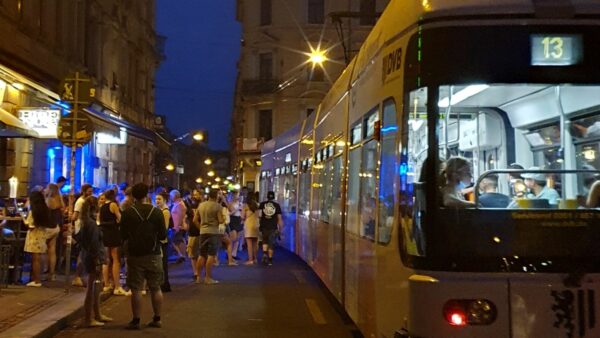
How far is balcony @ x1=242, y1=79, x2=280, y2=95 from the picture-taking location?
172ft

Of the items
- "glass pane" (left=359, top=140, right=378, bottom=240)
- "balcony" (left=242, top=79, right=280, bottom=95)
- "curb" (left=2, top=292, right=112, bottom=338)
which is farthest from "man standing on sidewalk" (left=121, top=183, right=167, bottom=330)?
"balcony" (left=242, top=79, right=280, bottom=95)

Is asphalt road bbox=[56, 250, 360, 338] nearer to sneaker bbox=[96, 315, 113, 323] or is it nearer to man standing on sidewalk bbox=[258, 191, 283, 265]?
sneaker bbox=[96, 315, 113, 323]

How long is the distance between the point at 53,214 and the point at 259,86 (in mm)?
40712

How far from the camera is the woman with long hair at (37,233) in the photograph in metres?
12.1

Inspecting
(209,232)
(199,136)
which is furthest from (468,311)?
(199,136)

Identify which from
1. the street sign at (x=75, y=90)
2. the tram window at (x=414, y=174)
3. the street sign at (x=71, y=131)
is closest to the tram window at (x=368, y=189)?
the tram window at (x=414, y=174)

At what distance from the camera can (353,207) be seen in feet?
26.6

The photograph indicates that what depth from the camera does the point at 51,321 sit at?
9.10 m

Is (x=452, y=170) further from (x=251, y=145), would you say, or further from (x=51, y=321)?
(x=251, y=145)

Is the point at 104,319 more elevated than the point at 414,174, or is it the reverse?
the point at 414,174

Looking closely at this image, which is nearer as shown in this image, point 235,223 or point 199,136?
point 235,223

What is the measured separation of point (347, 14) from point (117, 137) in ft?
31.5

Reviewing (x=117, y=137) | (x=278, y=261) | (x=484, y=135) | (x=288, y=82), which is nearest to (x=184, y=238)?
(x=278, y=261)

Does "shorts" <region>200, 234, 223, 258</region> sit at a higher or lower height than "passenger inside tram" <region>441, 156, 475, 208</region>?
Answer: lower
